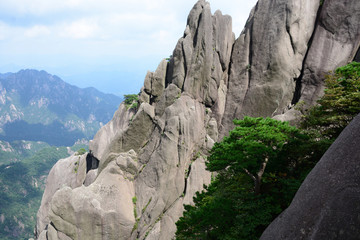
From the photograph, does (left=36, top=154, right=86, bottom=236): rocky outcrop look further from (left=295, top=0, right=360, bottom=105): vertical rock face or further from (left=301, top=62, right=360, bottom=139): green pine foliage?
(left=301, top=62, right=360, bottom=139): green pine foliage

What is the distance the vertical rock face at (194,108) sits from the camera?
33.1 meters

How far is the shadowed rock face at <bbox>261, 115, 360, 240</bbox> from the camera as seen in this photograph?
7.89 meters

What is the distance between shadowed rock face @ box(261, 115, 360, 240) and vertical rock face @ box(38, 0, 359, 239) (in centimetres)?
2501

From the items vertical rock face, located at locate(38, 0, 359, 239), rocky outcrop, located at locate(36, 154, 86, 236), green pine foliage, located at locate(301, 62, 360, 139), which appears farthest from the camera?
rocky outcrop, located at locate(36, 154, 86, 236)

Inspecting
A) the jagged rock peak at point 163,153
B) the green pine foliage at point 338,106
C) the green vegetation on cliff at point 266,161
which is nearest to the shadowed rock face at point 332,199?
the green vegetation on cliff at point 266,161

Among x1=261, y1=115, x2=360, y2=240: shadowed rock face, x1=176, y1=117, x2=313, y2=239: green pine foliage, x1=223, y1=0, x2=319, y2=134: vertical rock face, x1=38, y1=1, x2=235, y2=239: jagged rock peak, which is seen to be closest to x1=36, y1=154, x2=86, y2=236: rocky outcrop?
x1=38, y1=1, x2=235, y2=239: jagged rock peak

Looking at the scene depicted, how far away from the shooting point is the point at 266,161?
16.2 meters

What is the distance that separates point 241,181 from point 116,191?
21.9 metres

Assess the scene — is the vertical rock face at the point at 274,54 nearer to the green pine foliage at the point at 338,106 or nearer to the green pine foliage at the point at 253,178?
the green pine foliage at the point at 338,106

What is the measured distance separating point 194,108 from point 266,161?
71.7 ft

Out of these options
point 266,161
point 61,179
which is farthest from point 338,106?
point 61,179

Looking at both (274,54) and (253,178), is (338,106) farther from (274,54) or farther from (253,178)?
(274,54)

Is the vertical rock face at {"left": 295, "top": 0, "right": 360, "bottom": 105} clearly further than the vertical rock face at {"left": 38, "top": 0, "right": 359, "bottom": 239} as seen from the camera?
No

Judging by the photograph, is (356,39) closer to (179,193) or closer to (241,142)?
(241,142)
